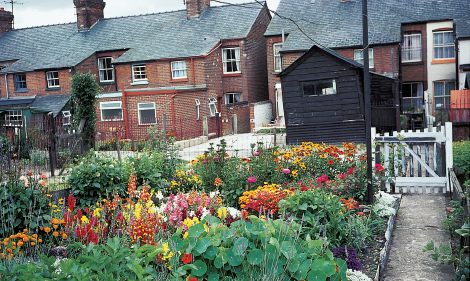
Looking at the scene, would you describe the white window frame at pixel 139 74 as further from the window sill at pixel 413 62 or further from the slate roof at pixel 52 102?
the window sill at pixel 413 62

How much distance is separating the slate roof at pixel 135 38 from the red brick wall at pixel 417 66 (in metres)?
9.94

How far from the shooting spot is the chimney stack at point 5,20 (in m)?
36.6

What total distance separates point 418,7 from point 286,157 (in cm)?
2273

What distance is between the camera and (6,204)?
19.3 feet

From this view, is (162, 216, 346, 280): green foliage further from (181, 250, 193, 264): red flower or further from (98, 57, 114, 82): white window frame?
(98, 57, 114, 82): white window frame

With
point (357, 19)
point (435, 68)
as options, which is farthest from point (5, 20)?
point (435, 68)

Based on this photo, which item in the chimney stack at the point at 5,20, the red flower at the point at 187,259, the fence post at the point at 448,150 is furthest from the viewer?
the chimney stack at the point at 5,20

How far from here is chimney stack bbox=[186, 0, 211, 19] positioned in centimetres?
3097

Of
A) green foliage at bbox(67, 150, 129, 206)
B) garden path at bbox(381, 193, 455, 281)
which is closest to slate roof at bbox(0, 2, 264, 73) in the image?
green foliage at bbox(67, 150, 129, 206)

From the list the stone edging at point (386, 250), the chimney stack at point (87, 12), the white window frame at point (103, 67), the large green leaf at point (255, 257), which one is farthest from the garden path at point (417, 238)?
the chimney stack at point (87, 12)

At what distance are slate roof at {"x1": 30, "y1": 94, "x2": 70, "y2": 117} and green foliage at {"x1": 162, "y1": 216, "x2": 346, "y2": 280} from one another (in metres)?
24.7

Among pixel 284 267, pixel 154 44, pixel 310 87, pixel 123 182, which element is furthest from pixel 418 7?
pixel 284 267

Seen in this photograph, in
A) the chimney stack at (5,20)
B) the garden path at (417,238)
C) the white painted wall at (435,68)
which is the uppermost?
the chimney stack at (5,20)

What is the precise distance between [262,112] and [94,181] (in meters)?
21.6
